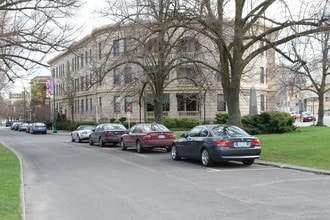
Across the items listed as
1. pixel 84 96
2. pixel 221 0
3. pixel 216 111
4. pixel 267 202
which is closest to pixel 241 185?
pixel 267 202

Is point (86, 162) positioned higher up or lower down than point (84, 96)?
lower down

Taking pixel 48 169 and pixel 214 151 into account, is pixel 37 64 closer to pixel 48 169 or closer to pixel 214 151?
pixel 48 169

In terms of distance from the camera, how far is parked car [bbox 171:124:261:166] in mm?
14500

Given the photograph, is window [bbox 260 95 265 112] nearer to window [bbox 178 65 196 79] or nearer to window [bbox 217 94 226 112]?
window [bbox 217 94 226 112]

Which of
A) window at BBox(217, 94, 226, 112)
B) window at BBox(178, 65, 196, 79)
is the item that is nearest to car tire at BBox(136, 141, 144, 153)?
window at BBox(178, 65, 196, 79)

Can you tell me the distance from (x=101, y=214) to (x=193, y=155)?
27.9 ft

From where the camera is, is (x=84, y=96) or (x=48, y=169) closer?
(x=48, y=169)

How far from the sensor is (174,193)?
9781 millimetres

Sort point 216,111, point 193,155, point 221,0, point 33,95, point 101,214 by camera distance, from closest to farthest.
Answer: point 101,214
point 193,155
point 221,0
point 216,111
point 33,95

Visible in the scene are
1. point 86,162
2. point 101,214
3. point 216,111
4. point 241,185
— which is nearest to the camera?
point 101,214

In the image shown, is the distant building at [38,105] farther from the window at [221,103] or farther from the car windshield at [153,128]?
the car windshield at [153,128]

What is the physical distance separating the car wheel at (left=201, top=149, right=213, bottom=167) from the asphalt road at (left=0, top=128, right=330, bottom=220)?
0.86 feet

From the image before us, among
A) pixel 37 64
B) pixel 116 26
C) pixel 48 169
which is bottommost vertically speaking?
pixel 48 169

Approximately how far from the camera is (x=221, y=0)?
20062 millimetres
